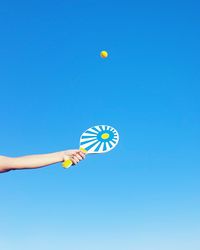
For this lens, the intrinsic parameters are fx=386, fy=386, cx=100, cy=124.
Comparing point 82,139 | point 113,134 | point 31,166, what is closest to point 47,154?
point 31,166

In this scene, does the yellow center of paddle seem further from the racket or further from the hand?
the hand

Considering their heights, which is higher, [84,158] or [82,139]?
[82,139]

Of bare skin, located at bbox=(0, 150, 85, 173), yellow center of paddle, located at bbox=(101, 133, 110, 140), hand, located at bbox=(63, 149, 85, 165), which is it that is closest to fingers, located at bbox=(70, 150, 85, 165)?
hand, located at bbox=(63, 149, 85, 165)

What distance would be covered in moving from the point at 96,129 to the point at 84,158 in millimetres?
2937

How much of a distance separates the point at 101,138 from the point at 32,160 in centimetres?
428

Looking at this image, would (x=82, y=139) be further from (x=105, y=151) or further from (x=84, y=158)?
(x=84, y=158)

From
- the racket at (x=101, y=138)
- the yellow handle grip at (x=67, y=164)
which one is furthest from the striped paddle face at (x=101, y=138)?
the yellow handle grip at (x=67, y=164)

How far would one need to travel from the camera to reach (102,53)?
15430mm

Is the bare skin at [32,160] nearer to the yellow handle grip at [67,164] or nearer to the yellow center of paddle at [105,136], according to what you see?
the yellow handle grip at [67,164]

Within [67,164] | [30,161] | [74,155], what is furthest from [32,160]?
[74,155]

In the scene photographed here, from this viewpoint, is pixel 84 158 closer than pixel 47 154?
No

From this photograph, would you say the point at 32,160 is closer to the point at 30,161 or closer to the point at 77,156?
the point at 30,161

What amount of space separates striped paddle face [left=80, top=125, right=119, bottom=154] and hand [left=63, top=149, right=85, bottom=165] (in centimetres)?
180

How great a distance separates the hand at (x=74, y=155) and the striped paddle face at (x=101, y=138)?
1801 millimetres
